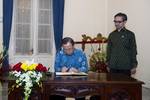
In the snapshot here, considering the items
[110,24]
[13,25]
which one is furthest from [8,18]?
[110,24]

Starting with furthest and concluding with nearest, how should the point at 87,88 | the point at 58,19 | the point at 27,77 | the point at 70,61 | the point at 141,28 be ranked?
the point at 58,19
the point at 141,28
the point at 70,61
the point at 87,88
the point at 27,77

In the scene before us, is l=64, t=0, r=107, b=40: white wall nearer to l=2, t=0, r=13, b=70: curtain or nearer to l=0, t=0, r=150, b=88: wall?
l=0, t=0, r=150, b=88: wall

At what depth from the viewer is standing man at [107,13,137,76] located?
15.9ft

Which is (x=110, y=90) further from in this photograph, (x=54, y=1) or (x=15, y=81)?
(x=54, y=1)

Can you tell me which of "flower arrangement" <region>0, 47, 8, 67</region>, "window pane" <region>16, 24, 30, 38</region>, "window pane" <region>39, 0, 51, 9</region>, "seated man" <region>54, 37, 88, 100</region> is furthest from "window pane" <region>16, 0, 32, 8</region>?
"seated man" <region>54, 37, 88, 100</region>

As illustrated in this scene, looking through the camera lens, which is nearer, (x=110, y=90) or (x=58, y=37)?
(x=110, y=90)

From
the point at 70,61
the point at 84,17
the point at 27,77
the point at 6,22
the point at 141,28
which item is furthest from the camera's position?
the point at 84,17

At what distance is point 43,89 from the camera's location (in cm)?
363

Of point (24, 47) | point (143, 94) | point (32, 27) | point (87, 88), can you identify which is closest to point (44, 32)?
point (32, 27)

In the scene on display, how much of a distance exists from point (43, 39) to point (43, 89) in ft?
19.1

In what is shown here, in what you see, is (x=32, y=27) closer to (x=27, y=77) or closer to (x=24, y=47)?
(x=24, y=47)

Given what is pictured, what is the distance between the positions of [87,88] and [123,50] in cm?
141

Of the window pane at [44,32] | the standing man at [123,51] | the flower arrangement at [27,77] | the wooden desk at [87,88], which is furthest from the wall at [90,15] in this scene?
the flower arrangement at [27,77]

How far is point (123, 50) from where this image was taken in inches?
193
